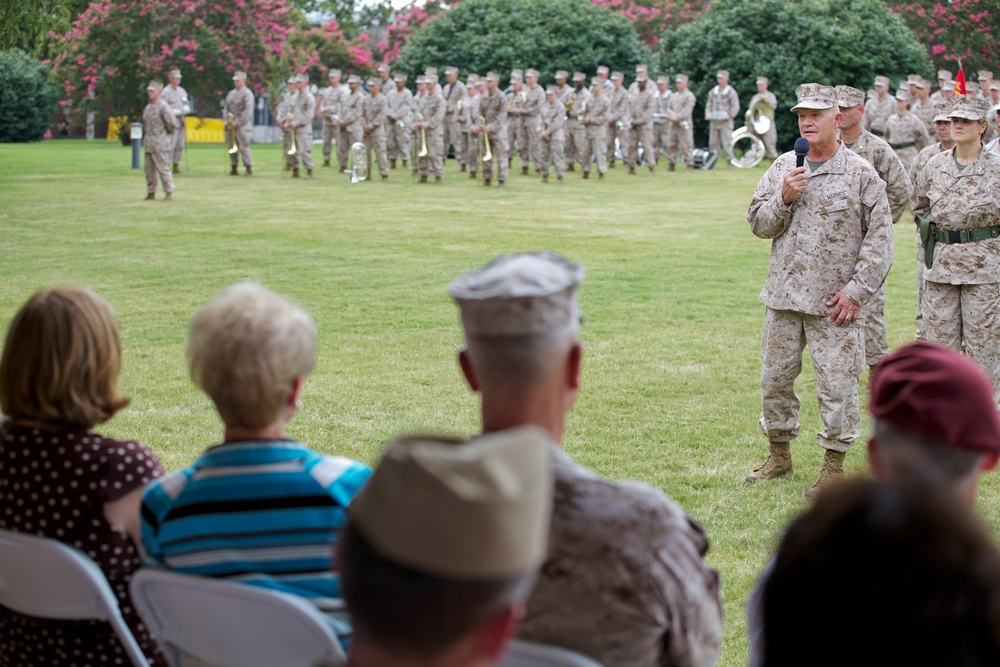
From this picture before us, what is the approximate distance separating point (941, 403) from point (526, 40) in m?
35.8

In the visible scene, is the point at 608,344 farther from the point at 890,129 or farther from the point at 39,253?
the point at 890,129

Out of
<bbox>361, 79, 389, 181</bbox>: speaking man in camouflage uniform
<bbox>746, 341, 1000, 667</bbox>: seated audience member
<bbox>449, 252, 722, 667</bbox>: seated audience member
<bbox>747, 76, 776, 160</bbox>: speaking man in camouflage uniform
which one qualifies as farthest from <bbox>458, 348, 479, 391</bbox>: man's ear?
<bbox>747, 76, 776, 160</bbox>: speaking man in camouflage uniform

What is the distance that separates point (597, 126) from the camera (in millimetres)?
28188

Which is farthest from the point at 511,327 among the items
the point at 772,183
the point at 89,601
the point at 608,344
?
the point at 608,344

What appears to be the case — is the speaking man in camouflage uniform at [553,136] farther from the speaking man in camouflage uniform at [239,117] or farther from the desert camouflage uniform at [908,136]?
the desert camouflage uniform at [908,136]

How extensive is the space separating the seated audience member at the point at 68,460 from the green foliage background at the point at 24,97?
4581 cm

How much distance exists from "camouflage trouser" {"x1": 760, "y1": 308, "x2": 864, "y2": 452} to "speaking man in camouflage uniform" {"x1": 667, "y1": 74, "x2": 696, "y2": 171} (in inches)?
1004

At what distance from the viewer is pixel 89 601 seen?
9.30 feet

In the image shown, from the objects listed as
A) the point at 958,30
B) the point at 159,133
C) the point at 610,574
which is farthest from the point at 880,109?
the point at 610,574

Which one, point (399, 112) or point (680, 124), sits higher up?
point (399, 112)

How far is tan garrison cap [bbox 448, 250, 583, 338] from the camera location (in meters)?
2.46

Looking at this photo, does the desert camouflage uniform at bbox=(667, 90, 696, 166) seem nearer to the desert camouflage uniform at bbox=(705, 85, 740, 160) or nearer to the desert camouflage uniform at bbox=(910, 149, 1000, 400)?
the desert camouflage uniform at bbox=(705, 85, 740, 160)

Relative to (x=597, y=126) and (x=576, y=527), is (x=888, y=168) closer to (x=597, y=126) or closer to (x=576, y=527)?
(x=576, y=527)

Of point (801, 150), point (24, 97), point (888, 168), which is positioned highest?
point (24, 97)
